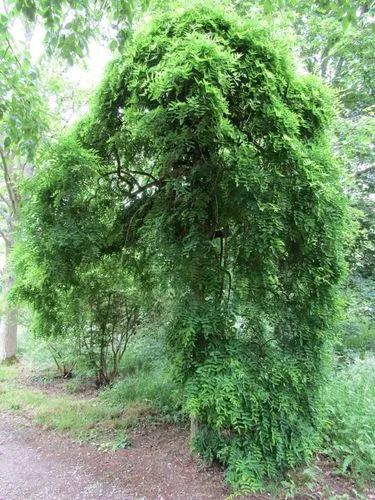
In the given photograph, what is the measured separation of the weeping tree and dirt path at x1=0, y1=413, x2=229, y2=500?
0.29 metres

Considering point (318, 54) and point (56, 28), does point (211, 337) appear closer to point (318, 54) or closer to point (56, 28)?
point (56, 28)

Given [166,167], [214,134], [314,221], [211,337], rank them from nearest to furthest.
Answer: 1. [214,134]
2. [314,221]
3. [211,337]
4. [166,167]

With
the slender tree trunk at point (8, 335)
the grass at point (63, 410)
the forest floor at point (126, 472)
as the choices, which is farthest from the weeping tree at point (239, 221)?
the slender tree trunk at point (8, 335)

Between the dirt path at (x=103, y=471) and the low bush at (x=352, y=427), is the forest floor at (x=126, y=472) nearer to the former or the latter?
the dirt path at (x=103, y=471)

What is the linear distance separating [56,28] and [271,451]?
11.9 ft

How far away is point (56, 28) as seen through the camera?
2838 millimetres

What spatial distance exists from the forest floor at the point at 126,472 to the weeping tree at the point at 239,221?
0.25 metres

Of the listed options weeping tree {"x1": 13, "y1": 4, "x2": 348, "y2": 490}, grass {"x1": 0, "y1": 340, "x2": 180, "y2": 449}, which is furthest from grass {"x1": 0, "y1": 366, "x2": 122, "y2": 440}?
weeping tree {"x1": 13, "y1": 4, "x2": 348, "y2": 490}

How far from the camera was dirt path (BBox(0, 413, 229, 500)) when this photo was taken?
10.5ft

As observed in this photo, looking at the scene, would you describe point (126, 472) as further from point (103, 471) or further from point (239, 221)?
point (239, 221)

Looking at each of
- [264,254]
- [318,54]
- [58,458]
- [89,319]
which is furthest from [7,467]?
[318,54]

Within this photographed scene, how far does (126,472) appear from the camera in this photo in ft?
11.5

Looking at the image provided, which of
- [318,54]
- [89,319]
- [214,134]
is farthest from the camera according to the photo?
[318,54]

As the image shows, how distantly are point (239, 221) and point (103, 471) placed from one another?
259 cm
